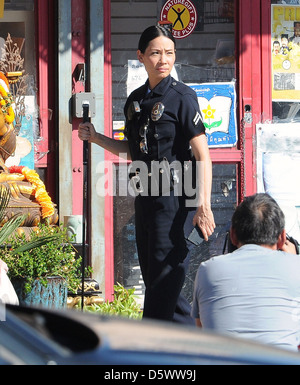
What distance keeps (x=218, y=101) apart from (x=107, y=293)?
1.78 m

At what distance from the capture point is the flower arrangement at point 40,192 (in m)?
6.05

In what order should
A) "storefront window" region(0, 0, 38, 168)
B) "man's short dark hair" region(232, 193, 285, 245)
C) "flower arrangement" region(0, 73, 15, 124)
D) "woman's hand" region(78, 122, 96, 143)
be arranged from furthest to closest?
"storefront window" region(0, 0, 38, 168)
"flower arrangement" region(0, 73, 15, 124)
"woman's hand" region(78, 122, 96, 143)
"man's short dark hair" region(232, 193, 285, 245)

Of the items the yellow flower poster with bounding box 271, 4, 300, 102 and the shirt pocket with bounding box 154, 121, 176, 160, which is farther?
the yellow flower poster with bounding box 271, 4, 300, 102

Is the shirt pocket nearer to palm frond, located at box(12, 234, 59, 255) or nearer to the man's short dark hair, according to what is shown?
palm frond, located at box(12, 234, 59, 255)

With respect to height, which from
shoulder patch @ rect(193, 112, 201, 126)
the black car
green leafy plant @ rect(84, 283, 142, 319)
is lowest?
green leafy plant @ rect(84, 283, 142, 319)

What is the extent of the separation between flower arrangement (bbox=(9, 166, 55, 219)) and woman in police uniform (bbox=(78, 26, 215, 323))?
128cm

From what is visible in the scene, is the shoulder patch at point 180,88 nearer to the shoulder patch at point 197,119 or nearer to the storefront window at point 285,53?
the shoulder patch at point 197,119

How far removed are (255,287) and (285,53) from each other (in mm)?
3810

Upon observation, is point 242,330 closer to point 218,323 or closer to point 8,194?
point 218,323

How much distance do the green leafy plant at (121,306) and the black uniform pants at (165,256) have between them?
52.5 inches

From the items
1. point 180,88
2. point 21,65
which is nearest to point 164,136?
point 180,88

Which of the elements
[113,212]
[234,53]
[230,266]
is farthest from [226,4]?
[230,266]

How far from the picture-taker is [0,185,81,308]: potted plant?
5.27m

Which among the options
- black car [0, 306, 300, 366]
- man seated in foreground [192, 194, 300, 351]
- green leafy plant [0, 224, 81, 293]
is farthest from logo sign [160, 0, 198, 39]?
black car [0, 306, 300, 366]
